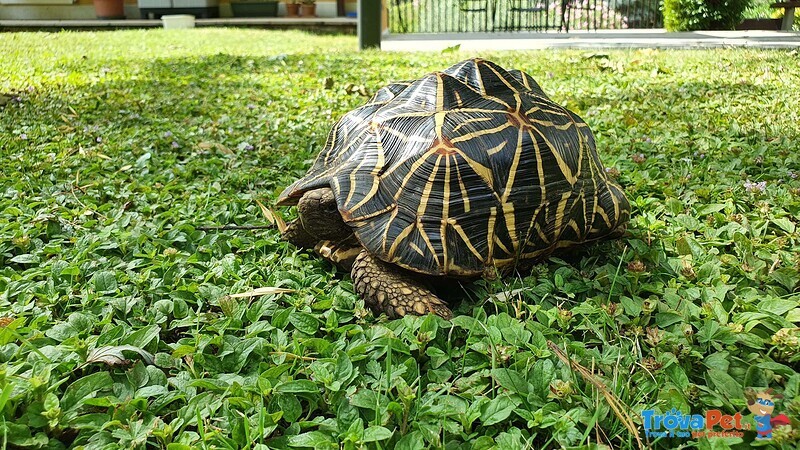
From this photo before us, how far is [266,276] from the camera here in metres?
2.10

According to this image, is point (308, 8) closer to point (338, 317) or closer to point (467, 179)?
point (467, 179)

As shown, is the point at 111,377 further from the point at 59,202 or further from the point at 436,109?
the point at 59,202

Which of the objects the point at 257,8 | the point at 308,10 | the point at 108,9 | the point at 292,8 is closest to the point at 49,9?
the point at 108,9

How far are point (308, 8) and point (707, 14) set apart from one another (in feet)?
31.0

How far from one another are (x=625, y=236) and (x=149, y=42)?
9.46m

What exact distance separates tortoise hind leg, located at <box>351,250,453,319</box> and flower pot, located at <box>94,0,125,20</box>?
16.7 meters

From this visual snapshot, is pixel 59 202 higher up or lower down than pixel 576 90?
lower down

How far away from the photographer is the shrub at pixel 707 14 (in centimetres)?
1169

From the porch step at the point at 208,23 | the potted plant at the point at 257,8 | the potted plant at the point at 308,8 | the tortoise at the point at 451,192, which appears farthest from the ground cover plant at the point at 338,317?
the potted plant at the point at 257,8

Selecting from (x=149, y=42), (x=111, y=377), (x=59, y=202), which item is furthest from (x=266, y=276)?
(x=149, y=42)

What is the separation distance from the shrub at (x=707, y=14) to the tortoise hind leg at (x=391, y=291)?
12249mm

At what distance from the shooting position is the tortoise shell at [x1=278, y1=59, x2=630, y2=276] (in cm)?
184

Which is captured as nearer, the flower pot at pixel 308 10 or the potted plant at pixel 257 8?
the flower pot at pixel 308 10

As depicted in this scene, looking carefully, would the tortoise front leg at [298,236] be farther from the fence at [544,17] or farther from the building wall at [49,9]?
the building wall at [49,9]
